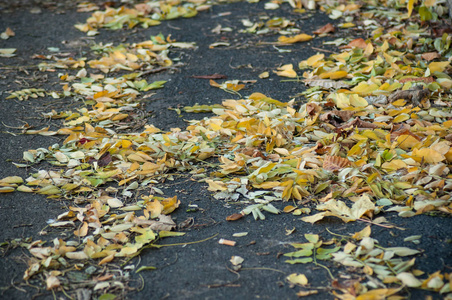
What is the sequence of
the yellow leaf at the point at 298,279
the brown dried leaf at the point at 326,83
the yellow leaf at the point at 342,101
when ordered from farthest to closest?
the brown dried leaf at the point at 326,83 → the yellow leaf at the point at 342,101 → the yellow leaf at the point at 298,279

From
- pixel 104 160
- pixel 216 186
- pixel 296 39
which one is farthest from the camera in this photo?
pixel 296 39

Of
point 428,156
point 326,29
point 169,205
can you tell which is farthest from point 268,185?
point 326,29

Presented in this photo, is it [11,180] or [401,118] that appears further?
[401,118]

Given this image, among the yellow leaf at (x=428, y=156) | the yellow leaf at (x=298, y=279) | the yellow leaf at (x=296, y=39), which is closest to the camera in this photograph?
the yellow leaf at (x=298, y=279)

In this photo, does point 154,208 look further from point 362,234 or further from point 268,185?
point 362,234

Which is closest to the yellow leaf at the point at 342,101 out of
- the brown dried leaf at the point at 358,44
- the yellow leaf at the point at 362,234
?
the brown dried leaf at the point at 358,44

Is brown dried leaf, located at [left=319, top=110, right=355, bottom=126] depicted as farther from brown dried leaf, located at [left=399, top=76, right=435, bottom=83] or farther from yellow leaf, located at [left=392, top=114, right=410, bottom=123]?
brown dried leaf, located at [left=399, top=76, right=435, bottom=83]

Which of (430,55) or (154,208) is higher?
(430,55)

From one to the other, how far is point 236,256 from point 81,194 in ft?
2.91

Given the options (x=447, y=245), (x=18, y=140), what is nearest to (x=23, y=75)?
(x=18, y=140)

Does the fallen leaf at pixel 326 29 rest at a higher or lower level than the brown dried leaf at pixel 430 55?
higher

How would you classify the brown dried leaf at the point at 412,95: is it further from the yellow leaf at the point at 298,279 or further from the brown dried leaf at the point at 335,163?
the yellow leaf at the point at 298,279

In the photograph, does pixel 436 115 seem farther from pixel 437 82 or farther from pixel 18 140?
pixel 18 140

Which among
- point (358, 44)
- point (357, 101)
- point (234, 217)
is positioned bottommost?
point (234, 217)
